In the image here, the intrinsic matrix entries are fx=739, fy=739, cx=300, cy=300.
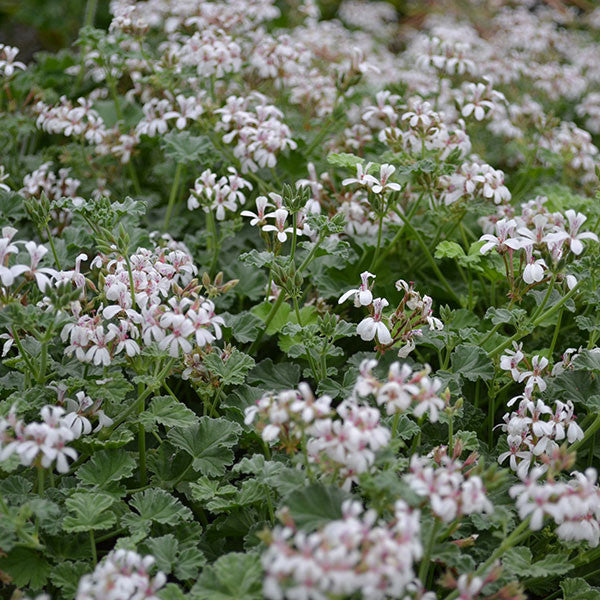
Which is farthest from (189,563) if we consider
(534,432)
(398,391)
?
(534,432)

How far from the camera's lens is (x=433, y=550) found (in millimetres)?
2023

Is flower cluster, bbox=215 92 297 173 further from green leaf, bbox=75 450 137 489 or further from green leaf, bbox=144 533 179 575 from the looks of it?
green leaf, bbox=144 533 179 575

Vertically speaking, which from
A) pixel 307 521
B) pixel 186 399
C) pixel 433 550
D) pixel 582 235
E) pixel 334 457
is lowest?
pixel 186 399

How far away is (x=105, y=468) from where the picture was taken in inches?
95.5

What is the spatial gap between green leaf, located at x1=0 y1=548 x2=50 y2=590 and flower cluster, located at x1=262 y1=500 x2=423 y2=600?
0.91 meters

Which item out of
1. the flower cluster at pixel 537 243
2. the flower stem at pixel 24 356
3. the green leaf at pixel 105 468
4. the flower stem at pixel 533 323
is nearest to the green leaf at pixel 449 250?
the flower cluster at pixel 537 243

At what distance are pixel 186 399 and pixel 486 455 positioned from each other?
1.22 metres

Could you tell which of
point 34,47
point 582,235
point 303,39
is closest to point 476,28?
point 303,39

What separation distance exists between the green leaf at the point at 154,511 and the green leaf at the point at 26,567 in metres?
0.27

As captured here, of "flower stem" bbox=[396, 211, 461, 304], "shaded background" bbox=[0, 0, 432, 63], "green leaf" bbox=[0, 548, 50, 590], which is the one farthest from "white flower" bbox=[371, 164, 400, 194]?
"shaded background" bbox=[0, 0, 432, 63]

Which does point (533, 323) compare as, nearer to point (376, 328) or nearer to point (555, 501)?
point (376, 328)

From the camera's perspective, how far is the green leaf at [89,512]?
2.14 metres

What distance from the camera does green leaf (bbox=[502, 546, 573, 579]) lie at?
2088 mm

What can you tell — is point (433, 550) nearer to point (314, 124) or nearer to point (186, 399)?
point (186, 399)
